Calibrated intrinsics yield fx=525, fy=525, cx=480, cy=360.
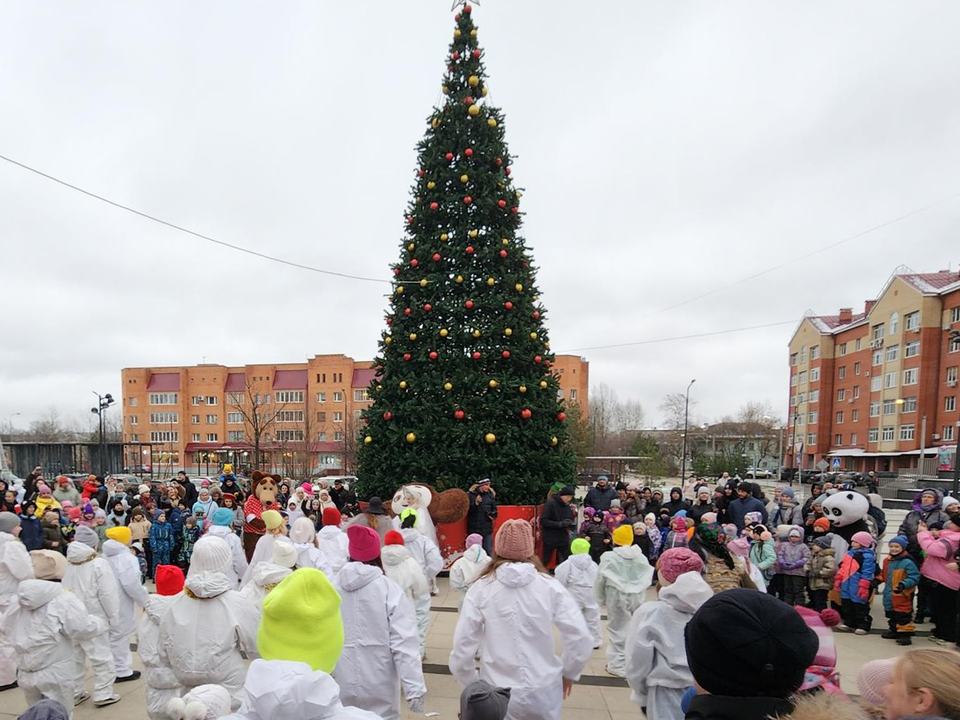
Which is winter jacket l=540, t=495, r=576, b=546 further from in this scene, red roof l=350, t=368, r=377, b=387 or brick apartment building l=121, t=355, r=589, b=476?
red roof l=350, t=368, r=377, b=387

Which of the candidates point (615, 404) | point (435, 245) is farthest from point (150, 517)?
point (615, 404)

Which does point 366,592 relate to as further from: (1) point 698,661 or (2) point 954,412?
(2) point 954,412

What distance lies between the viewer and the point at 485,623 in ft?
11.4

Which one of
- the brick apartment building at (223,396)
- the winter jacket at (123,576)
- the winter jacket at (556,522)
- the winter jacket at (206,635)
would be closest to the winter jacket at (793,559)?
the winter jacket at (556,522)

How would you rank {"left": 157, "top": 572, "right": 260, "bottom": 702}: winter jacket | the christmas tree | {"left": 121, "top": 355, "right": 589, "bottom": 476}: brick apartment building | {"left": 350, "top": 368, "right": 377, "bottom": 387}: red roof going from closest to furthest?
{"left": 157, "top": 572, "right": 260, "bottom": 702}: winter jacket, the christmas tree, {"left": 350, "top": 368, "right": 377, "bottom": 387}: red roof, {"left": 121, "top": 355, "right": 589, "bottom": 476}: brick apartment building

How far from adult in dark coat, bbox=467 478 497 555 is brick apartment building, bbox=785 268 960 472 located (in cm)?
3113

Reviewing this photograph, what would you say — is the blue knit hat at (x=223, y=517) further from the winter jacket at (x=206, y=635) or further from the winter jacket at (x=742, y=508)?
the winter jacket at (x=742, y=508)

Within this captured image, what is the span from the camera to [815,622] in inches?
111

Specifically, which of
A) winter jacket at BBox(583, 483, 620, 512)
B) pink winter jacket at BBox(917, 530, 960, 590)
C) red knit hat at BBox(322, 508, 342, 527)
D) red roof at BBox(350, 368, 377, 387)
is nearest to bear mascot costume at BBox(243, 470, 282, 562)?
red knit hat at BBox(322, 508, 342, 527)

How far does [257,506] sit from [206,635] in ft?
22.8

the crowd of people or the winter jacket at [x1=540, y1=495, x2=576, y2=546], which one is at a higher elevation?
the crowd of people

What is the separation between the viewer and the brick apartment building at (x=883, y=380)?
121 feet

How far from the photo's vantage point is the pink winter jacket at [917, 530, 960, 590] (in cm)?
677

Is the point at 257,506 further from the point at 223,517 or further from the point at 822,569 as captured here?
the point at 822,569
